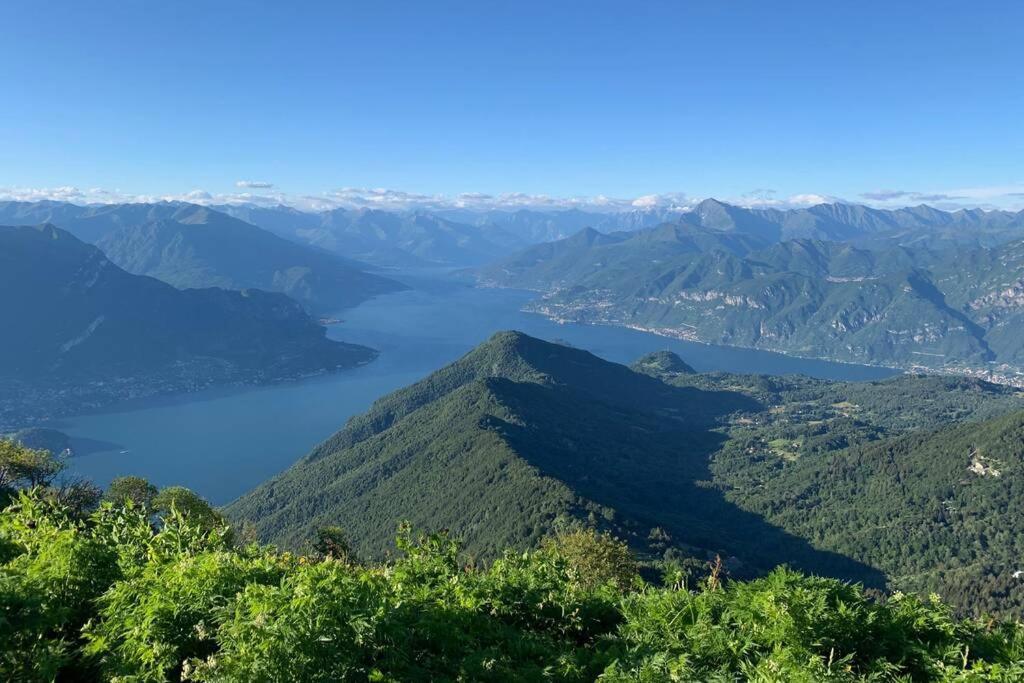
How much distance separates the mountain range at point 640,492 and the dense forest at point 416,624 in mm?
78317

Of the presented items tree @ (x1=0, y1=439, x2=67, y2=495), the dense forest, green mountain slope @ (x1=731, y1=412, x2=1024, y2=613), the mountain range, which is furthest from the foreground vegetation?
green mountain slope @ (x1=731, y1=412, x2=1024, y2=613)

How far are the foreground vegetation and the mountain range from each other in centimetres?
7835

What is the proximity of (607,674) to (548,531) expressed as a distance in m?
88.4

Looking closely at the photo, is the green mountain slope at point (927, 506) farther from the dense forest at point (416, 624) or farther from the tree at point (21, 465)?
the tree at point (21, 465)

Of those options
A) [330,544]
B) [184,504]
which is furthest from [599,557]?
[184,504]

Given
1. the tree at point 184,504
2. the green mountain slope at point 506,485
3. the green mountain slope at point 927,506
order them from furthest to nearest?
the green mountain slope at point 927,506
the green mountain slope at point 506,485
the tree at point 184,504

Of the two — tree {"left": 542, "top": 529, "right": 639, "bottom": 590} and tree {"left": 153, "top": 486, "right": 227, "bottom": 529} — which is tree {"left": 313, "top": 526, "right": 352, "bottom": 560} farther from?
tree {"left": 542, "top": 529, "right": 639, "bottom": 590}

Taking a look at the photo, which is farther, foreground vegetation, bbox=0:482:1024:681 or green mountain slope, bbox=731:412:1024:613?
green mountain slope, bbox=731:412:1024:613

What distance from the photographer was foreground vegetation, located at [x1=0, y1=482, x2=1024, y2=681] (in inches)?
380

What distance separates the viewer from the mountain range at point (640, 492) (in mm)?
105575

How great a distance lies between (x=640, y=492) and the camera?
145 meters

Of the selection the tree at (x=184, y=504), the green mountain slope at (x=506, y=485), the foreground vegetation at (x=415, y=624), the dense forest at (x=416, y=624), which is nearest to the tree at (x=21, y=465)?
the tree at (x=184, y=504)

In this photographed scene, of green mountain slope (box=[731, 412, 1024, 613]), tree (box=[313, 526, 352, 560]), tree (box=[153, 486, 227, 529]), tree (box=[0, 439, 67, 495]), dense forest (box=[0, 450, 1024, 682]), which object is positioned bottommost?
green mountain slope (box=[731, 412, 1024, 613])

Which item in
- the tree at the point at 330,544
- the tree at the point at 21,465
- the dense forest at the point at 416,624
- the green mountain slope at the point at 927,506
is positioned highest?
the dense forest at the point at 416,624
